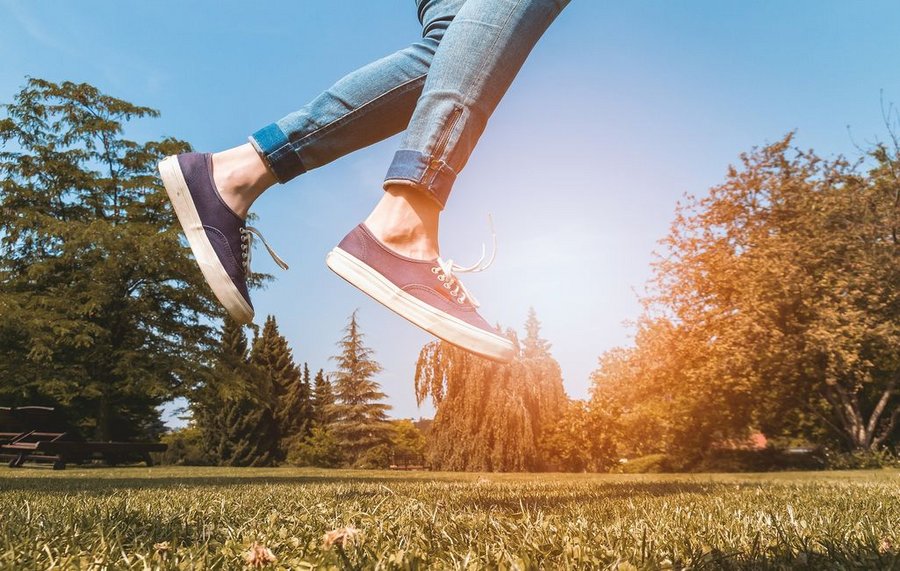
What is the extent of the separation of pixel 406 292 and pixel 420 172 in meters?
0.34

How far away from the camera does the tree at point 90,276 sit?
58.2 ft

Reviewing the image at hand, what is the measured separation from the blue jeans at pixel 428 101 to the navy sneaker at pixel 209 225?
0.20 m

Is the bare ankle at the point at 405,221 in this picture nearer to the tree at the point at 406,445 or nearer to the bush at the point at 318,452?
the bush at the point at 318,452

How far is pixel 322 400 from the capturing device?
129 feet

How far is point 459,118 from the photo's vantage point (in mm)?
1566

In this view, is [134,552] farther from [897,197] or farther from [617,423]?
[617,423]

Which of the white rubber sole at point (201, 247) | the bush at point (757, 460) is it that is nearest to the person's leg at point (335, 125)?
the white rubber sole at point (201, 247)

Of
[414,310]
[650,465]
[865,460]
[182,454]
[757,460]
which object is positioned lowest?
[650,465]

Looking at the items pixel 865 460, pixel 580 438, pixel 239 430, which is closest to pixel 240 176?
pixel 865 460

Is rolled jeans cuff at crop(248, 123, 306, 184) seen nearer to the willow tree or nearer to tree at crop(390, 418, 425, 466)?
the willow tree

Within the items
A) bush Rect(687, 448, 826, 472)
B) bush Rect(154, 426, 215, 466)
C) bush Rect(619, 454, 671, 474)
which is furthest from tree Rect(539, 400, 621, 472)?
bush Rect(154, 426, 215, 466)

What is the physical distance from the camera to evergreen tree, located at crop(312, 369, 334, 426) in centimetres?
3575

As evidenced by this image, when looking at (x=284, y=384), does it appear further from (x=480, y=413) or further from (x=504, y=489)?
(x=504, y=489)

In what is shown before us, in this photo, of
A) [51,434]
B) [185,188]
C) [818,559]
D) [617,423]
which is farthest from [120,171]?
[818,559]
